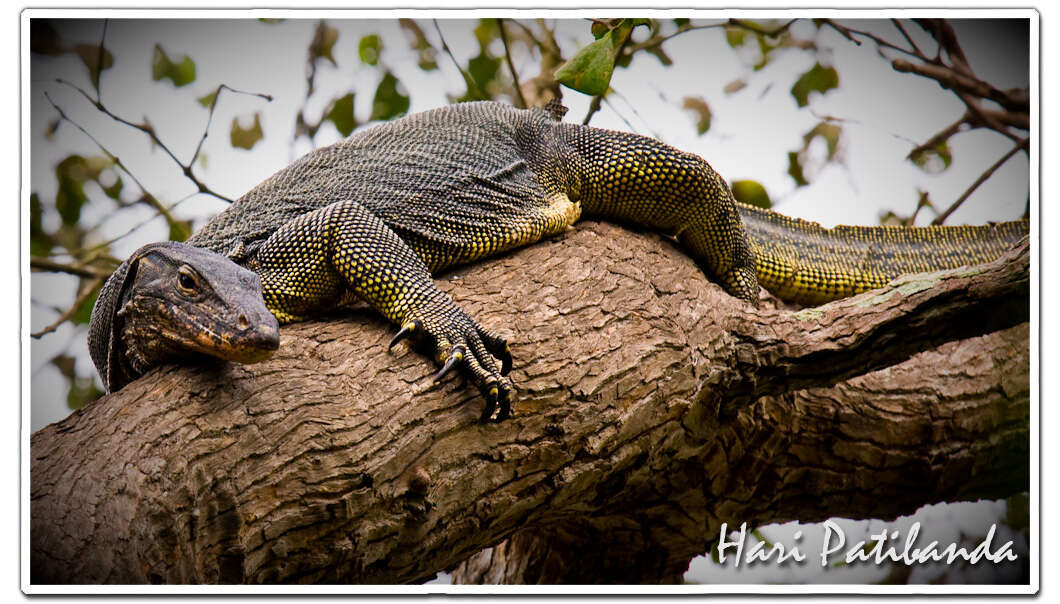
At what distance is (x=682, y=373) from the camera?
10.3 ft

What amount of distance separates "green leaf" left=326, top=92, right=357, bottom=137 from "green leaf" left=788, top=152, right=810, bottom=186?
211cm

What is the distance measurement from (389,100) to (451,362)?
1.59 metres

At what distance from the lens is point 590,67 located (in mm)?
3176

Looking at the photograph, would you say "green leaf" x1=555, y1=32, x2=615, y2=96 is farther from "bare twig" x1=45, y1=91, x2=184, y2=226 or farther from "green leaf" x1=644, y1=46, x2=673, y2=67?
"bare twig" x1=45, y1=91, x2=184, y2=226

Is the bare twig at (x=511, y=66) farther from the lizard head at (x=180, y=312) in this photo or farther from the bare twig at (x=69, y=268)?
the bare twig at (x=69, y=268)

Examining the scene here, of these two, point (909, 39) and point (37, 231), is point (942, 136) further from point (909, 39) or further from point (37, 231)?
point (37, 231)

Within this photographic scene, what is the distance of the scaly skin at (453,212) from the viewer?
300 centimetres

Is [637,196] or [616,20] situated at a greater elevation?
[616,20]

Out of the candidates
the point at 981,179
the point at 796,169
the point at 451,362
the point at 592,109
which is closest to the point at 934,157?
the point at 981,179

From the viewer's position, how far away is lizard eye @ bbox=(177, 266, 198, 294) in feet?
8.26
